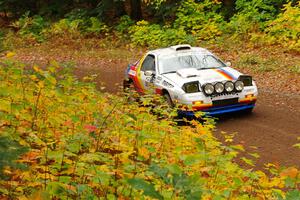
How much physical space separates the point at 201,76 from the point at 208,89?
1.52 feet

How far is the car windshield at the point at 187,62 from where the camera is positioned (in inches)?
402

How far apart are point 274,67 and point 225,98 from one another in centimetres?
603

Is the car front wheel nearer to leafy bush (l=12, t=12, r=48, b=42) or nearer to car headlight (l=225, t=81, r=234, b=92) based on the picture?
car headlight (l=225, t=81, r=234, b=92)

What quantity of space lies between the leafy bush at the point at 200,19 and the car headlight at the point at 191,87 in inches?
437

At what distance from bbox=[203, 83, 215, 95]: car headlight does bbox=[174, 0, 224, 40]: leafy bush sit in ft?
36.5

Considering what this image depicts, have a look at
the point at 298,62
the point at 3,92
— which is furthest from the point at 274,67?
the point at 3,92

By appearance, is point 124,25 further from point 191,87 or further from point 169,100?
point 191,87

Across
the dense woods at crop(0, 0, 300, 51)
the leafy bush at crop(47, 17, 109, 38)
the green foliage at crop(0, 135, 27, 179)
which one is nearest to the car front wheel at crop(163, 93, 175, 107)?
the green foliage at crop(0, 135, 27, 179)

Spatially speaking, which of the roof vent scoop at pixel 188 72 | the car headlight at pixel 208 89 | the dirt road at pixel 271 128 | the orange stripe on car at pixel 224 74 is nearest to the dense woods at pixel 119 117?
the dirt road at pixel 271 128

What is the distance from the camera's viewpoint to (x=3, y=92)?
484 cm

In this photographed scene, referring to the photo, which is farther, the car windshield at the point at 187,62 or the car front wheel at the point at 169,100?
the car windshield at the point at 187,62

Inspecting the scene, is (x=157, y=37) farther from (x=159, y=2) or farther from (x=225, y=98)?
(x=225, y=98)

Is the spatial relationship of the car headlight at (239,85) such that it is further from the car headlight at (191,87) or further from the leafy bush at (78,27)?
the leafy bush at (78,27)

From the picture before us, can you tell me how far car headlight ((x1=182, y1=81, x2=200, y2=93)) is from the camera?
918cm
